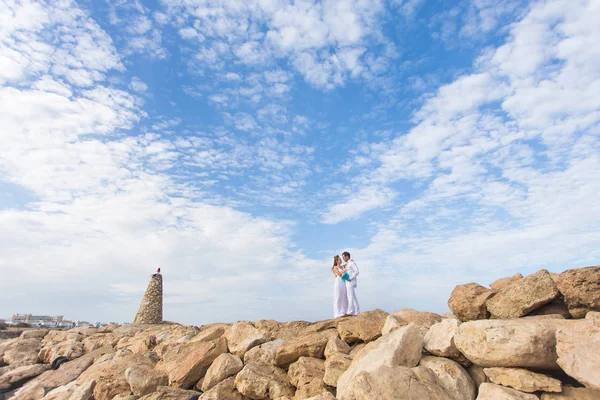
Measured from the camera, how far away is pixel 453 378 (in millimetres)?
4820

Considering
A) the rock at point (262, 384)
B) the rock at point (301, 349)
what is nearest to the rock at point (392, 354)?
the rock at point (301, 349)

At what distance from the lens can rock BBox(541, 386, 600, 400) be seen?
160 inches

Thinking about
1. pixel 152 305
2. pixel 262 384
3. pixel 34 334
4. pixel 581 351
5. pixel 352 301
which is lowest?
pixel 262 384

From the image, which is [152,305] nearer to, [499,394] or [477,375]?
[477,375]

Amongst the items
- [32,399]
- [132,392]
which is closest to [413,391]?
[132,392]

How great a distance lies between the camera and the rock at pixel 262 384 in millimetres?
6438

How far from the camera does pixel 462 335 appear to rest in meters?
4.96

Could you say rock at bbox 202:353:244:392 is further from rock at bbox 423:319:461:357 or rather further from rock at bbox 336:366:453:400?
rock at bbox 423:319:461:357

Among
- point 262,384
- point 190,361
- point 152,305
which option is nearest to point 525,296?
point 262,384

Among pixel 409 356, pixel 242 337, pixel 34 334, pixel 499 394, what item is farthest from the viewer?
pixel 34 334

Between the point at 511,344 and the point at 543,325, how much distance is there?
46cm

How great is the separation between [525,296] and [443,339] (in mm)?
1280

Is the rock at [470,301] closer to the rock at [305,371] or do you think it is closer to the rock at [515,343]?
the rock at [515,343]

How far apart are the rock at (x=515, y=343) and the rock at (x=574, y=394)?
297 mm
